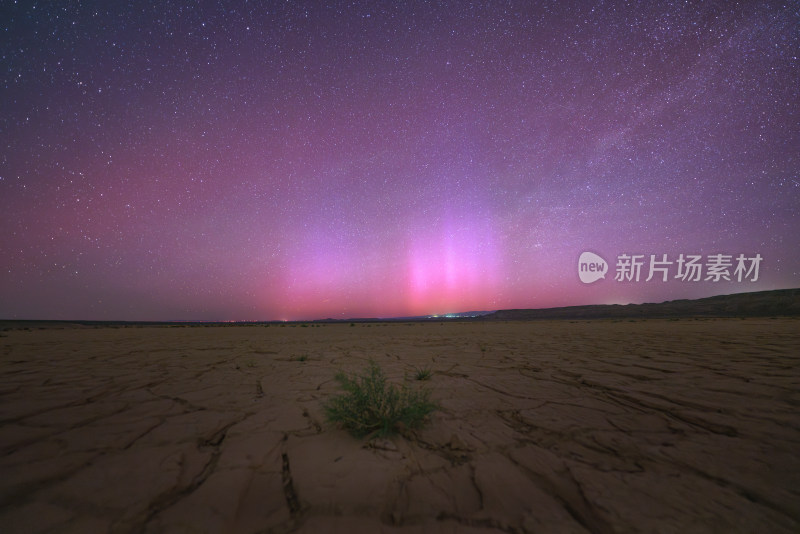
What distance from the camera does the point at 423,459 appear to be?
1.91 meters

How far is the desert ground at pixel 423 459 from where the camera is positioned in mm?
1396

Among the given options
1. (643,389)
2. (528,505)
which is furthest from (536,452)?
(643,389)

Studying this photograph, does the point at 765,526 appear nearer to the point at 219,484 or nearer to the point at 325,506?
the point at 325,506

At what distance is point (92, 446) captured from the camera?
2.09 m

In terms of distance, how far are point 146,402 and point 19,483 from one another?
1.53 meters

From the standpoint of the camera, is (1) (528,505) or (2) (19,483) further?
(2) (19,483)

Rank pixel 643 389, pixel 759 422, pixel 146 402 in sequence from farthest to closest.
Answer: pixel 643 389 → pixel 146 402 → pixel 759 422

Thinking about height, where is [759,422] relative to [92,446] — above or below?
above

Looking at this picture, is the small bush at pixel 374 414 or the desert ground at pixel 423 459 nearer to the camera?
the desert ground at pixel 423 459

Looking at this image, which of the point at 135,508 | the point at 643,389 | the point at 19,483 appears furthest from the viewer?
the point at 643,389

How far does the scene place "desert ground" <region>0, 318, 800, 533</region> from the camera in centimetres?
140

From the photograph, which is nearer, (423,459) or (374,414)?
(423,459)

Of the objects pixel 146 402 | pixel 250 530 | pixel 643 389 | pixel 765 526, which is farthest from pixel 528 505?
pixel 146 402

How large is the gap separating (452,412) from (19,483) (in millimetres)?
2794
